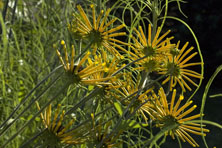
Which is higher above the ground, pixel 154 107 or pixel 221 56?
pixel 221 56

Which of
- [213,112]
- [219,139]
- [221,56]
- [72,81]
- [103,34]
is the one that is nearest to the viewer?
[72,81]

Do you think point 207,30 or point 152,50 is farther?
point 207,30

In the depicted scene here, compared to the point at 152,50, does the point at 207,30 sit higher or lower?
higher

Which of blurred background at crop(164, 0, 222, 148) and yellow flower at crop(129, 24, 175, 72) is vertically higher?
blurred background at crop(164, 0, 222, 148)

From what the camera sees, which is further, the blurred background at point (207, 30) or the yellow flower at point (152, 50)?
the blurred background at point (207, 30)

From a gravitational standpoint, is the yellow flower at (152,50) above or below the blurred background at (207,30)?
below

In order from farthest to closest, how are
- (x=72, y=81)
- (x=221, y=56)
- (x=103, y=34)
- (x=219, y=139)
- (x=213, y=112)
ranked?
(x=221, y=56)
(x=213, y=112)
(x=219, y=139)
(x=103, y=34)
(x=72, y=81)

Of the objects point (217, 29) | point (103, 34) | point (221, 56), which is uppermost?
point (217, 29)

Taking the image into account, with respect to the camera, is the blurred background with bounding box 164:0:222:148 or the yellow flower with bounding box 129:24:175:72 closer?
the yellow flower with bounding box 129:24:175:72

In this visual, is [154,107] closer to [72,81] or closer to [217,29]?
[72,81]

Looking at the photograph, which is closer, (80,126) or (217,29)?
(80,126)

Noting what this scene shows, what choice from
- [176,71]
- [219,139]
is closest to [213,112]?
[219,139]

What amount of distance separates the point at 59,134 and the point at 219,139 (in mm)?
1844

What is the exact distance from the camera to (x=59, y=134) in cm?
52
